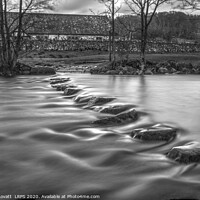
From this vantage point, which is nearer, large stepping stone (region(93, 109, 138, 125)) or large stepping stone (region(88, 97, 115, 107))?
large stepping stone (region(93, 109, 138, 125))

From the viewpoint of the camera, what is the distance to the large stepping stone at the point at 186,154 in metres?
4.11

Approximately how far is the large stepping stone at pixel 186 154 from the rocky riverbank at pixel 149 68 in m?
21.3

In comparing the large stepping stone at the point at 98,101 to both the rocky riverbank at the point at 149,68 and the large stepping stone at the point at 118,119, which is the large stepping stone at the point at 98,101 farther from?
the rocky riverbank at the point at 149,68

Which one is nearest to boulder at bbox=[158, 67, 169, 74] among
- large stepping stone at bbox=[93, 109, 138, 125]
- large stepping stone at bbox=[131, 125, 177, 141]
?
large stepping stone at bbox=[93, 109, 138, 125]

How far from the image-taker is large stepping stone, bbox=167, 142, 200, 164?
411 centimetres

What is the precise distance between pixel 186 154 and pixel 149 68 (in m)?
23.1

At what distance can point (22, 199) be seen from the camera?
3229 millimetres

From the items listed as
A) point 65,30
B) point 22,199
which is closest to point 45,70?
point 22,199

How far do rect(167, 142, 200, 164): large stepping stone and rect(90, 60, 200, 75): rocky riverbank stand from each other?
21.3 meters

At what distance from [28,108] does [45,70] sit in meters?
16.7

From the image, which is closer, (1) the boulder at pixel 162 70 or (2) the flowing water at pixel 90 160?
(2) the flowing water at pixel 90 160

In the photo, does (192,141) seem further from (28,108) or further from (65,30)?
(65,30)

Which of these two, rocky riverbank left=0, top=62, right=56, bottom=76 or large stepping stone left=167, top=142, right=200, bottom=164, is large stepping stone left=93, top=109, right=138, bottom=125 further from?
rocky riverbank left=0, top=62, right=56, bottom=76

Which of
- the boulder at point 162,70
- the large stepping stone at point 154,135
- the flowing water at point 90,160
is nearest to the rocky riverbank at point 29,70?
the boulder at point 162,70
